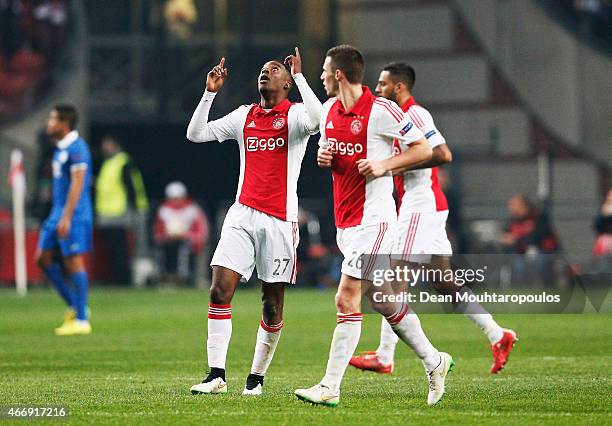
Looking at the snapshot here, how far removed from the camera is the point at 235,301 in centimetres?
2308

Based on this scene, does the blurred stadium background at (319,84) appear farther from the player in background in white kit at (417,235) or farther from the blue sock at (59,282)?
the player in background in white kit at (417,235)

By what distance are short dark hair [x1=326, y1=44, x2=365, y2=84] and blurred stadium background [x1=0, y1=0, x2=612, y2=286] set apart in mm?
18626

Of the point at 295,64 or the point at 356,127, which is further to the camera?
the point at 295,64

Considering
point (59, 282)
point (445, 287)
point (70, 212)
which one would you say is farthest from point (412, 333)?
point (59, 282)

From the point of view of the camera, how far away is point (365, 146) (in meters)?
9.48

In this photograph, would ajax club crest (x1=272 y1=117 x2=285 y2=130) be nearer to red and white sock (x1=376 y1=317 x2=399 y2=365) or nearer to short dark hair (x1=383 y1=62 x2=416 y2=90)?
short dark hair (x1=383 y1=62 x2=416 y2=90)

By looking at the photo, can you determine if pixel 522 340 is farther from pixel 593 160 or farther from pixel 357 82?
pixel 593 160

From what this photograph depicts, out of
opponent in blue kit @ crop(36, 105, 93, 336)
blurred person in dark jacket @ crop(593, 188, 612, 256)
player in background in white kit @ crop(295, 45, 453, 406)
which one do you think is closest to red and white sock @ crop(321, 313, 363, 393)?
player in background in white kit @ crop(295, 45, 453, 406)

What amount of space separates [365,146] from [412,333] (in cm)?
118

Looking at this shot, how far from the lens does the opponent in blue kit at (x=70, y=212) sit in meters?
15.8

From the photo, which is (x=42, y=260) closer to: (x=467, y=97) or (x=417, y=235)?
(x=417, y=235)

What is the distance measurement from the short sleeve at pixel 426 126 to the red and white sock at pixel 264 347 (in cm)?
179

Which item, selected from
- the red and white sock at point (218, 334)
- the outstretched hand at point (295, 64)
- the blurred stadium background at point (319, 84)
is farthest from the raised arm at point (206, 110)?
the blurred stadium background at point (319, 84)

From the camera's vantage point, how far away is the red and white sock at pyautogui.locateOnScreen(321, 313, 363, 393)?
30.2 ft
